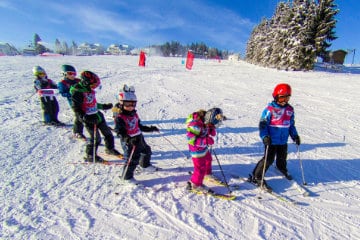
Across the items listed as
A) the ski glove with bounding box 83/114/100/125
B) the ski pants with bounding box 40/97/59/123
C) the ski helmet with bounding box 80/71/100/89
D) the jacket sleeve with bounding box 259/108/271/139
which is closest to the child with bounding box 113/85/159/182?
the ski glove with bounding box 83/114/100/125

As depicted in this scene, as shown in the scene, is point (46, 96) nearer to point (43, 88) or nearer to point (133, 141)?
point (43, 88)

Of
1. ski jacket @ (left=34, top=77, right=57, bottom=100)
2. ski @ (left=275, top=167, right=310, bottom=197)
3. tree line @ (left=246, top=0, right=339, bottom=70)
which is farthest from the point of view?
tree line @ (left=246, top=0, right=339, bottom=70)

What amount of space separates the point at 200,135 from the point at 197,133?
0.29 ft

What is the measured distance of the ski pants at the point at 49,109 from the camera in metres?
6.65

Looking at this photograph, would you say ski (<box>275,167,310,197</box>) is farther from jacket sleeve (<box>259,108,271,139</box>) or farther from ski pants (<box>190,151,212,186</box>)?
ski pants (<box>190,151,212,186</box>)

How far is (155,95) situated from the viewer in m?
11.8

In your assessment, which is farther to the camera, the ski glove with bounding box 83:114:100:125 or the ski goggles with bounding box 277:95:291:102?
the ski glove with bounding box 83:114:100:125

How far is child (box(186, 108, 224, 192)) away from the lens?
11.3 ft

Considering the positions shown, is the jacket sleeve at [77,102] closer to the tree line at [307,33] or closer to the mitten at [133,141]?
the mitten at [133,141]

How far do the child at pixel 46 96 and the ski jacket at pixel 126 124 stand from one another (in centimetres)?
411

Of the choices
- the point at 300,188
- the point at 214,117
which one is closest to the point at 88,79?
the point at 214,117

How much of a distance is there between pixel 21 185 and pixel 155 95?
862cm

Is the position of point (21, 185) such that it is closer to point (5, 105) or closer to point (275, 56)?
point (5, 105)

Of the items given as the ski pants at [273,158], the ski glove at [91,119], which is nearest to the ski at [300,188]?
the ski pants at [273,158]
